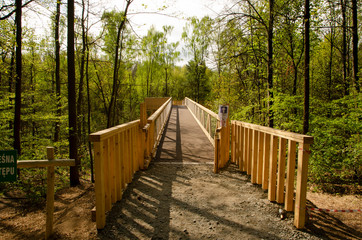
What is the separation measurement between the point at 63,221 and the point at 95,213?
0.61 metres

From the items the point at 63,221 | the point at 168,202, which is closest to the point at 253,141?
the point at 168,202

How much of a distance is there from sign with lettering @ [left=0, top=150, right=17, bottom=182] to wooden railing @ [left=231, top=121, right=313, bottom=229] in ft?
11.2

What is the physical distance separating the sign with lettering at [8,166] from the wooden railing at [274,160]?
3401mm

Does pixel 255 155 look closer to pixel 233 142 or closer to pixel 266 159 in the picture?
pixel 266 159

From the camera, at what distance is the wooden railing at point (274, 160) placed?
9.19 feet

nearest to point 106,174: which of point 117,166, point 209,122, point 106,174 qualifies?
point 106,174

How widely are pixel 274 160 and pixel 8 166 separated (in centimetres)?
353

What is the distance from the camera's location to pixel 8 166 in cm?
252

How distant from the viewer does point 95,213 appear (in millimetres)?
2883

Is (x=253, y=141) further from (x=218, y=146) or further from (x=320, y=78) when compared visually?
(x=320, y=78)

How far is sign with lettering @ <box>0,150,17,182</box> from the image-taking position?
250 centimetres

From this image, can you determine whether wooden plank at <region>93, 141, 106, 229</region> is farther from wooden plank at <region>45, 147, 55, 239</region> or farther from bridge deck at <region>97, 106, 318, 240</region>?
wooden plank at <region>45, 147, 55, 239</region>

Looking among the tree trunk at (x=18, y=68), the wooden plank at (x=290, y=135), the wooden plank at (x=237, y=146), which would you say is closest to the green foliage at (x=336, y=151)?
the wooden plank at (x=237, y=146)

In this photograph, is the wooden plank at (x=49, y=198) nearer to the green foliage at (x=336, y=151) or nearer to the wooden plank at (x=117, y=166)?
the wooden plank at (x=117, y=166)
